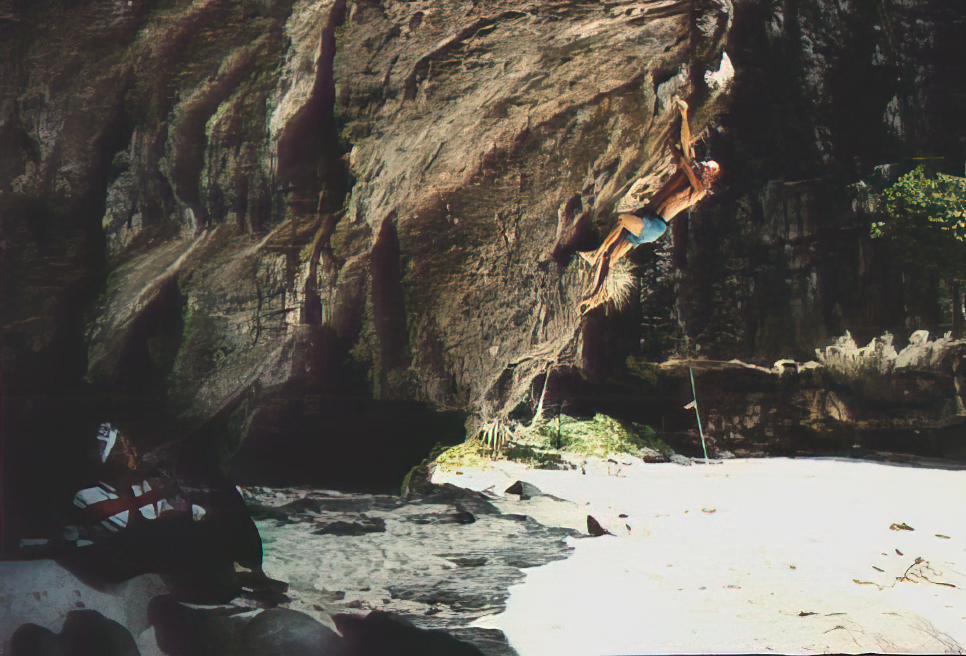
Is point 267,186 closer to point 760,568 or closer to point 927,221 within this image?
point 760,568

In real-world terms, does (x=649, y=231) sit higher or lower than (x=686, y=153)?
lower

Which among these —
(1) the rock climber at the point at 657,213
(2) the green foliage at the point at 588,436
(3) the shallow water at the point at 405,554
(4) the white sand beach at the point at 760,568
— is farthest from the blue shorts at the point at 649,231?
(3) the shallow water at the point at 405,554

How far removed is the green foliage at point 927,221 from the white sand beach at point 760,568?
0.65 meters

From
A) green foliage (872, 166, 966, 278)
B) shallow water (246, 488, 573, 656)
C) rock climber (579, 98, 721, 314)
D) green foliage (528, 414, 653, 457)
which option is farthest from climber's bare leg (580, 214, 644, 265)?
shallow water (246, 488, 573, 656)

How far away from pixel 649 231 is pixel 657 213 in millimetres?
67

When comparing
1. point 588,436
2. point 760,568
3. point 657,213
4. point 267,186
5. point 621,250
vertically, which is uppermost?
point 267,186

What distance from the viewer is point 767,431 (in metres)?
2.19

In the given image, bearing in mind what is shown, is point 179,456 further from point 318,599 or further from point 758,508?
point 758,508

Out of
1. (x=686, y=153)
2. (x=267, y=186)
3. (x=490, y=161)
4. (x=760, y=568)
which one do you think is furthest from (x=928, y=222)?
(x=267, y=186)

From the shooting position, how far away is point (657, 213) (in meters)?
2.34

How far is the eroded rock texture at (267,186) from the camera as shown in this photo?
7.61 feet

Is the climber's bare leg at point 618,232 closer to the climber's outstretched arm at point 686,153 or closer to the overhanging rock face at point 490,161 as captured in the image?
the overhanging rock face at point 490,161

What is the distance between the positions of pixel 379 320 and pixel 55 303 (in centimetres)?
113

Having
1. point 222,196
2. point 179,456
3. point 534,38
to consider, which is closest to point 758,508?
point 534,38
